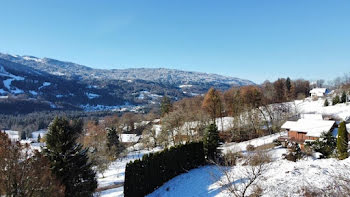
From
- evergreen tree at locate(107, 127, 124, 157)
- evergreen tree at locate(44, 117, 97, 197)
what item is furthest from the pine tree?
evergreen tree at locate(44, 117, 97, 197)

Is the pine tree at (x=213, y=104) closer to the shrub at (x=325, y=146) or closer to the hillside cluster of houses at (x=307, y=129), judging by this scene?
the hillside cluster of houses at (x=307, y=129)

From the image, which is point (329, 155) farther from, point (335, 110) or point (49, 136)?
point (335, 110)

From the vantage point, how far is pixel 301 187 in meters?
12.3

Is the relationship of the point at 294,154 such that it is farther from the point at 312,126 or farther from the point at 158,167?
the point at 312,126

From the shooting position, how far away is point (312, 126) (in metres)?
34.9

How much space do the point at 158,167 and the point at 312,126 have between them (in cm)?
2741

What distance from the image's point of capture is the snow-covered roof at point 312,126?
1310 inches

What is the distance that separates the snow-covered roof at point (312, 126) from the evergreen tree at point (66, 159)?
31895 mm

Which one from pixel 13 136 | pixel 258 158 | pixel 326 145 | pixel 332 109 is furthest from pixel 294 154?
pixel 13 136

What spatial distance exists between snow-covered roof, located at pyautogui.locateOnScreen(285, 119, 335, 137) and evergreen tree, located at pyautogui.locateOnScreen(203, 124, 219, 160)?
57.4ft

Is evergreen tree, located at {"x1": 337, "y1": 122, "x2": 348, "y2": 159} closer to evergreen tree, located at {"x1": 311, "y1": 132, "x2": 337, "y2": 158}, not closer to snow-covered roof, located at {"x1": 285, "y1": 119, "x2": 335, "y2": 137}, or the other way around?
evergreen tree, located at {"x1": 311, "y1": 132, "x2": 337, "y2": 158}

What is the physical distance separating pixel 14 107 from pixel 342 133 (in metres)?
211

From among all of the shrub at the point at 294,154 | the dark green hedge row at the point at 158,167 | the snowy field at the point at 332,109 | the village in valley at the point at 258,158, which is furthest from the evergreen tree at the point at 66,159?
the snowy field at the point at 332,109

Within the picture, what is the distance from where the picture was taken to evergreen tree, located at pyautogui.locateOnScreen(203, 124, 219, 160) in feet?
81.4
